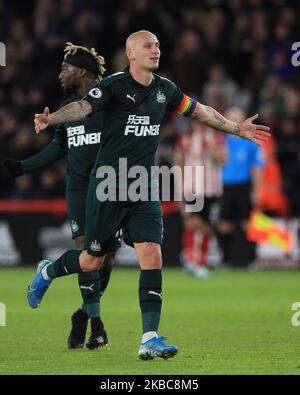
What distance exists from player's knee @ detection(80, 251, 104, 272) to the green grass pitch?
0.64m

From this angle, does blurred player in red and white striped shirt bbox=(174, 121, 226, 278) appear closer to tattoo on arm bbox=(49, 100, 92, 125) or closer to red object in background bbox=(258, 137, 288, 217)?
red object in background bbox=(258, 137, 288, 217)

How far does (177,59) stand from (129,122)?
12.2 m

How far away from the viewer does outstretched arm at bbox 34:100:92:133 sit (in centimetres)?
772

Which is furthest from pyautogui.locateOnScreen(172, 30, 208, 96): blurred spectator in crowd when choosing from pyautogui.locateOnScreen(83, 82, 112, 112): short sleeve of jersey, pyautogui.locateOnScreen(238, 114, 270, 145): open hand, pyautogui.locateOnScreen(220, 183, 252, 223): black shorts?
pyautogui.locateOnScreen(83, 82, 112, 112): short sleeve of jersey

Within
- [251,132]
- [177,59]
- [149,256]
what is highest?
[177,59]

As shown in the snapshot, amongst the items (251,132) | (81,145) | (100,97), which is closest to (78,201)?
(81,145)

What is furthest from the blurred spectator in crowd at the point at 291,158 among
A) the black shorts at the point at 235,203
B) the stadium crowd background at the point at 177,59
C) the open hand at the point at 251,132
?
the open hand at the point at 251,132

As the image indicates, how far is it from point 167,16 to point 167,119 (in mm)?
2520

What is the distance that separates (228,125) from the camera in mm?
8641

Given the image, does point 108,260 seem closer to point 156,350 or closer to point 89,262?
point 89,262

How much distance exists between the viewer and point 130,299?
44.0 feet

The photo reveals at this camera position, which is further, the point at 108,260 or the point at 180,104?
the point at 108,260
